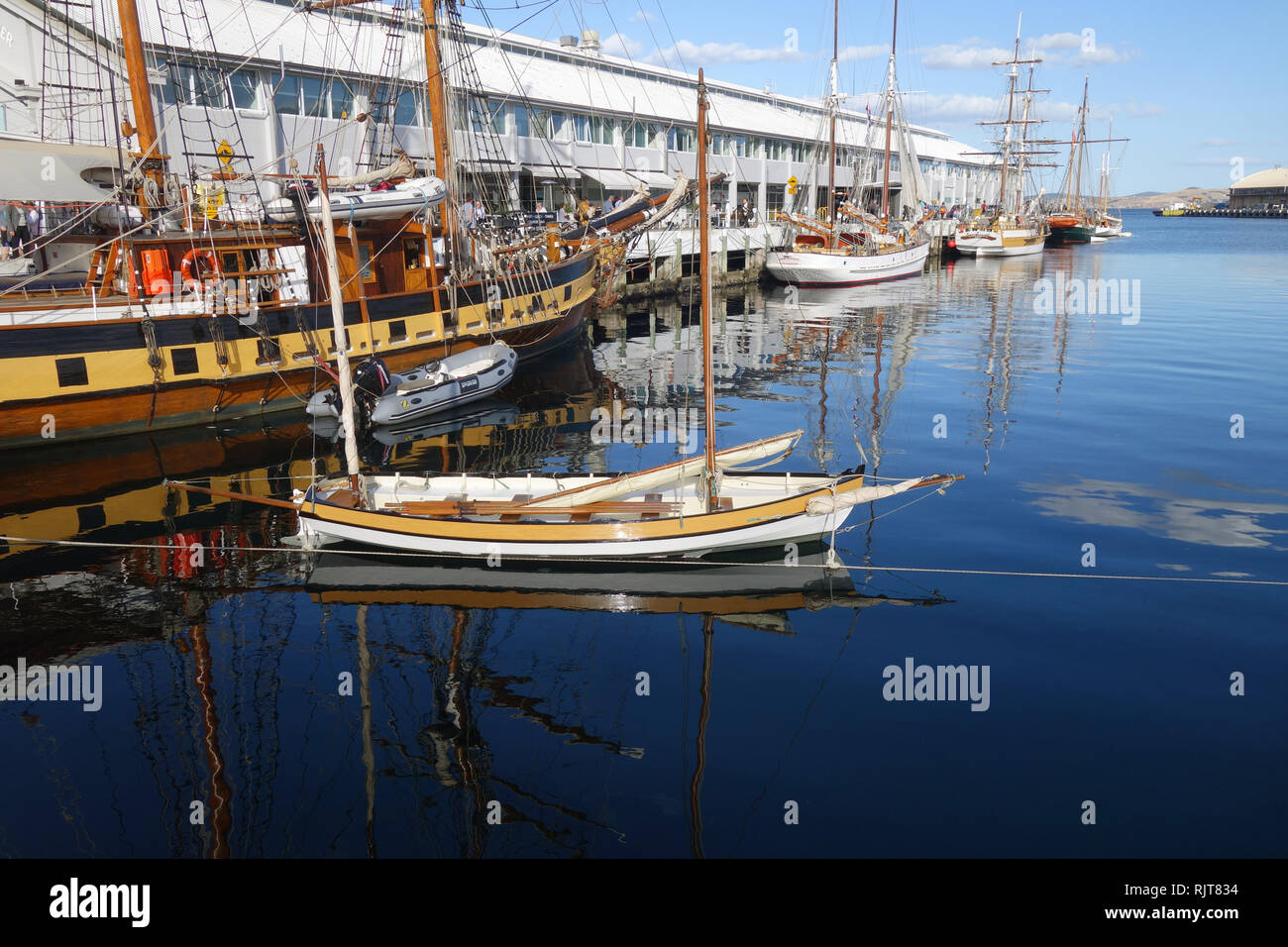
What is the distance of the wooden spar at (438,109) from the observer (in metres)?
31.3

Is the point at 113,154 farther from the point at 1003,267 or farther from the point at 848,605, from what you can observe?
the point at 1003,267

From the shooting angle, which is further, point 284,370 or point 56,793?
point 284,370

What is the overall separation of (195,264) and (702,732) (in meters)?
23.4

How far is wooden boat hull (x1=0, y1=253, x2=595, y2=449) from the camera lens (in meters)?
24.0

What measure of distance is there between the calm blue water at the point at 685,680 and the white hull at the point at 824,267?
141 ft

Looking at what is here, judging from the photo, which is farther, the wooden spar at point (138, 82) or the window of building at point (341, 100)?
the window of building at point (341, 100)

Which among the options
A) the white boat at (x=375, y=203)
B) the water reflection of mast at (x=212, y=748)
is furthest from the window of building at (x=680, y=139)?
the water reflection of mast at (x=212, y=748)

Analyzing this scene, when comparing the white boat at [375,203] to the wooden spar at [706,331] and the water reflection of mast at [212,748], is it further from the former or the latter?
the water reflection of mast at [212,748]

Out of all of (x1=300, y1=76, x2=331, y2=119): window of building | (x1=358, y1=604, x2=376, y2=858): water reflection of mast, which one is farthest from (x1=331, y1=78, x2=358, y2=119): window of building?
(x1=358, y1=604, x2=376, y2=858): water reflection of mast

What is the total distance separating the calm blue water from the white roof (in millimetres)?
21867

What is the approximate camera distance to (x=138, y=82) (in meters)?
26.5

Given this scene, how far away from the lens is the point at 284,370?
28.5m
